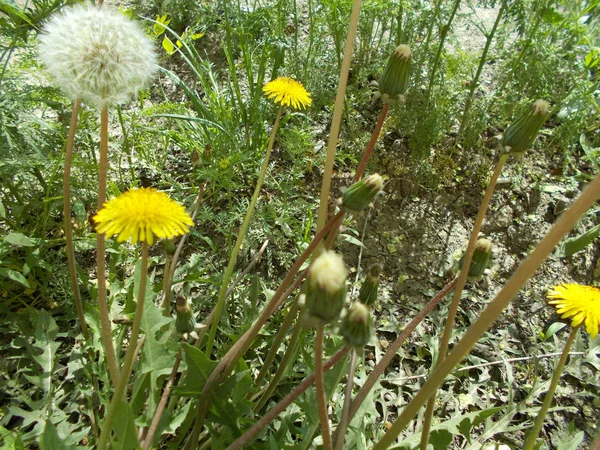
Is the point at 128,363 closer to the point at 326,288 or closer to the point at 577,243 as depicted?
the point at 326,288

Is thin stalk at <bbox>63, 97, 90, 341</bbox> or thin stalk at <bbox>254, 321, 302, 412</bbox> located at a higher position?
thin stalk at <bbox>63, 97, 90, 341</bbox>

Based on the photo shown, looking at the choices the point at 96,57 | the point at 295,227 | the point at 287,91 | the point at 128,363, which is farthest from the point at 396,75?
the point at 295,227

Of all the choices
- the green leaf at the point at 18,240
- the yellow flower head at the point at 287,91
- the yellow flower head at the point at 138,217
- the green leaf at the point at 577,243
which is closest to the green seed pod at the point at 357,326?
the yellow flower head at the point at 138,217

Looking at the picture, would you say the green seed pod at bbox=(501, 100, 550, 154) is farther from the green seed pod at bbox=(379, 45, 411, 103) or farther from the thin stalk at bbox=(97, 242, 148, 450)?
the thin stalk at bbox=(97, 242, 148, 450)

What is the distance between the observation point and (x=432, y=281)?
8.11 feet

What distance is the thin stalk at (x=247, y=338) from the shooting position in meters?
1.27

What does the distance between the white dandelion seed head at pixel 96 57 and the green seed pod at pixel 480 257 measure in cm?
100

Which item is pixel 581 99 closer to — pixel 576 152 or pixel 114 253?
pixel 576 152

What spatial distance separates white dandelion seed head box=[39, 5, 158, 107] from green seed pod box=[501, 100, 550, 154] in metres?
0.96

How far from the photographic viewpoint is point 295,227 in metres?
2.23

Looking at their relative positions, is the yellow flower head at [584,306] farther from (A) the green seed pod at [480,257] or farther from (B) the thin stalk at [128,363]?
(B) the thin stalk at [128,363]

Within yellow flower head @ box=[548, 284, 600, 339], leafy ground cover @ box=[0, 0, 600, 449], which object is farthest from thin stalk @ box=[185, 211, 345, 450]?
yellow flower head @ box=[548, 284, 600, 339]

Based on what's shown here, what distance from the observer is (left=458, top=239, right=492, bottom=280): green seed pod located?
1.25 metres

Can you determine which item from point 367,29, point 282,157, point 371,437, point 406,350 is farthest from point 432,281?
point 367,29
